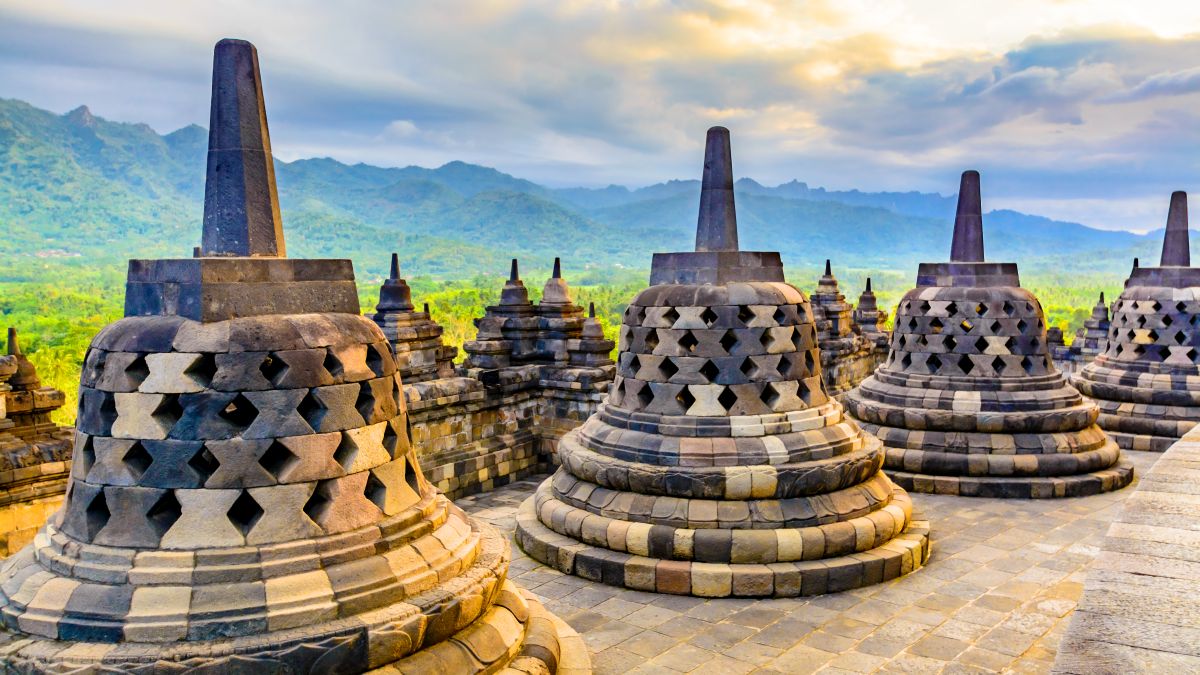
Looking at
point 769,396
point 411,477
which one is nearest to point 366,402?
point 411,477

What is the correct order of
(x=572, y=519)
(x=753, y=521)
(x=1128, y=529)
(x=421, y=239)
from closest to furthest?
(x=1128, y=529)
(x=753, y=521)
(x=572, y=519)
(x=421, y=239)

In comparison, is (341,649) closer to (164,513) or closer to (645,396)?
(164,513)

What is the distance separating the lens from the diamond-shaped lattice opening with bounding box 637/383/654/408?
8484 mm

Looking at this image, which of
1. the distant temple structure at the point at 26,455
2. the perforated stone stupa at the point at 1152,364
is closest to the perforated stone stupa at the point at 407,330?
the distant temple structure at the point at 26,455

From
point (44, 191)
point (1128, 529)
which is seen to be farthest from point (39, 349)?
point (44, 191)

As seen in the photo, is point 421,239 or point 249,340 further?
point 421,239

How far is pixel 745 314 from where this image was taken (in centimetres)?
828

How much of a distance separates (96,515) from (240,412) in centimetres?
85

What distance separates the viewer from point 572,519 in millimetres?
8203

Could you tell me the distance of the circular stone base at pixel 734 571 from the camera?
288 inches

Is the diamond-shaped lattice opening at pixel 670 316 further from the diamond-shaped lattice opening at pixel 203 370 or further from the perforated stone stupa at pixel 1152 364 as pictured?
the perforated stone stupa at pixel 1152 364

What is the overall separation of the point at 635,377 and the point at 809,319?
1782mm

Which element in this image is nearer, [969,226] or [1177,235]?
[969,226]

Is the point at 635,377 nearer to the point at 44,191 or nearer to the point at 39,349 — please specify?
the point at 39,349
